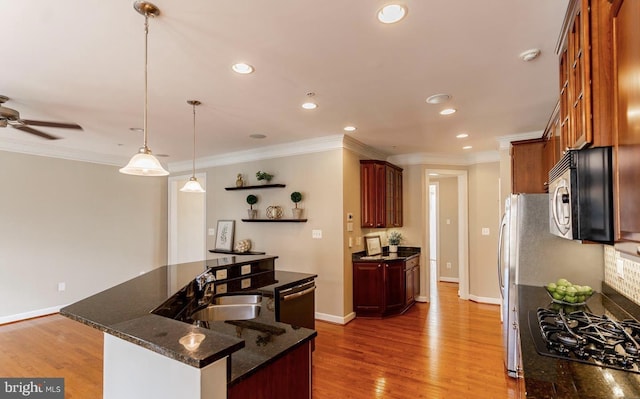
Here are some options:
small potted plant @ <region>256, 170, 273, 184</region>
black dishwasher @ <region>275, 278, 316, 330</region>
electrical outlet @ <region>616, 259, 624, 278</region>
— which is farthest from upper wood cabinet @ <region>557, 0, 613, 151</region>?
small potted plant @ <region>256, 170, 273, 184</region>

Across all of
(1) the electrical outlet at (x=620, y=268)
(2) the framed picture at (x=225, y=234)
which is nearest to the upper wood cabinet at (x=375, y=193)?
(2) the framed picture at (x=225, y=234)

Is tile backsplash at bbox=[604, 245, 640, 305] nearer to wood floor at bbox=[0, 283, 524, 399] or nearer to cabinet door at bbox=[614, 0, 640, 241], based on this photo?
wood floor at bbox=[0, 283, 524, 399]

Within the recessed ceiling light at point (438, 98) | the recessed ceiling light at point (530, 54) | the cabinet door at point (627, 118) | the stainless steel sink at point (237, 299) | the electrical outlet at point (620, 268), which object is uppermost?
the recessed ceiling light at point (530, 54)

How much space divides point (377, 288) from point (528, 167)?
7.97 ft

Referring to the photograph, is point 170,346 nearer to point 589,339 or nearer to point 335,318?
point 589,339

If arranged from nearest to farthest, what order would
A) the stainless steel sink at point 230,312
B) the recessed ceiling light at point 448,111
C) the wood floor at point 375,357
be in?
1. the stainless steel sink at point 230,312
2. the wood floor at point 375,357
3. the recessed ceiling light at point 448,111

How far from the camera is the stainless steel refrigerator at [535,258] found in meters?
2.58

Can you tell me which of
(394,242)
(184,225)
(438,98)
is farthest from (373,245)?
(184,225)

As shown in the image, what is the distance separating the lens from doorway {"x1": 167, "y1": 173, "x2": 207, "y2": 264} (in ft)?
21.2

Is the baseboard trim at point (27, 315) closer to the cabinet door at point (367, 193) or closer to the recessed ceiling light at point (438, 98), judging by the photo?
the cabinet door at point (367, 193)

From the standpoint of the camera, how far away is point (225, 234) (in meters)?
5.55

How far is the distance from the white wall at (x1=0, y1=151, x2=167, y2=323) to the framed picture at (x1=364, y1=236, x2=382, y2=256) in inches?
163

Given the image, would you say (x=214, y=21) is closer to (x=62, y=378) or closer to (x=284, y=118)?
(x=284, y=118)

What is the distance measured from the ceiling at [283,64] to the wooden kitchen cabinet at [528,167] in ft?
0.94
